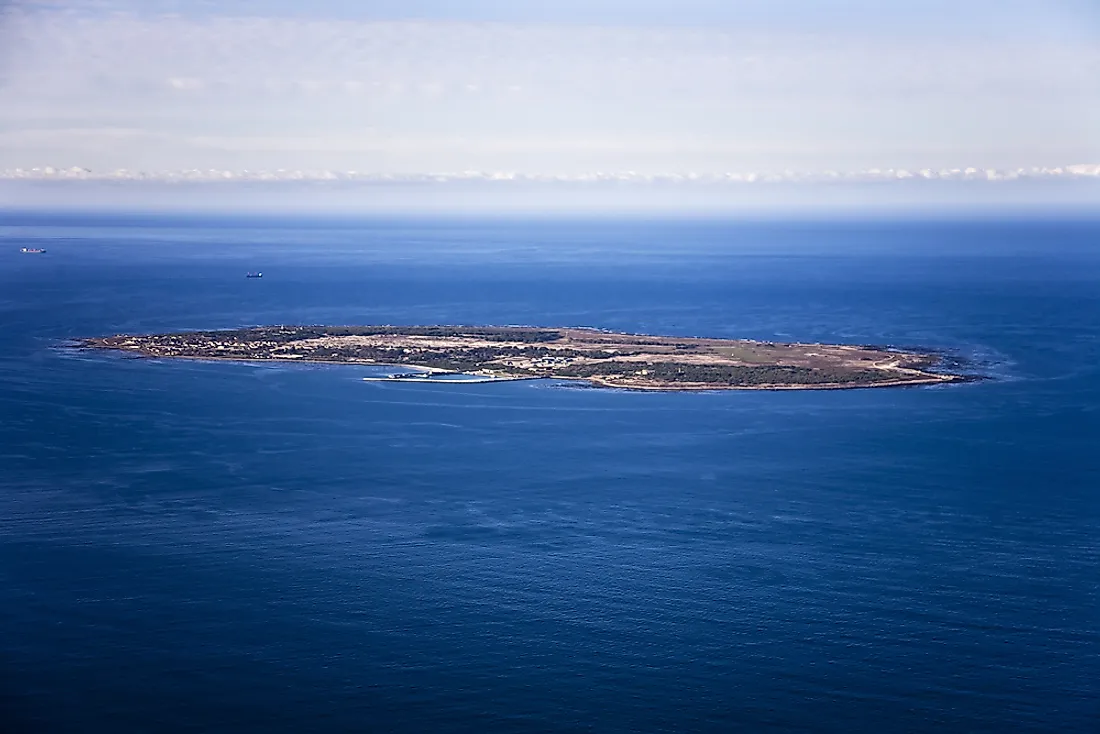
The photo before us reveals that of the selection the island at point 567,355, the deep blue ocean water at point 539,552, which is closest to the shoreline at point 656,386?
the island at point 567,355

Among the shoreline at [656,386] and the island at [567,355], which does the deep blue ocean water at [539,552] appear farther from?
the island at [567,355]

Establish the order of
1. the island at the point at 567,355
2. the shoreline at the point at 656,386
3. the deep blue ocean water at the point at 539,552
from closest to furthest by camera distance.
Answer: the deep blue ocean water at the point at 539,552 < the shoreline at the point at 656,386 < the island at the point at 567,355

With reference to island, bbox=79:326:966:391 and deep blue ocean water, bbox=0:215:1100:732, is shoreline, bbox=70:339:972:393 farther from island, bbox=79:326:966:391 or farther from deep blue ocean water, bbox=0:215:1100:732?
deep blue ocean water, bbox=0:215:1100:732

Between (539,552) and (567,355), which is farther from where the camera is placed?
(567,355)

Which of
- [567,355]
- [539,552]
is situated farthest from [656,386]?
[539,552]

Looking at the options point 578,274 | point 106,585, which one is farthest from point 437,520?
point 578,274

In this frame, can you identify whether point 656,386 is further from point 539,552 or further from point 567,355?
point 539,552

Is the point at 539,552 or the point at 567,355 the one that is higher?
the point at 567,355
